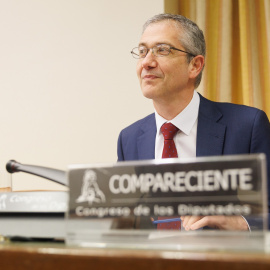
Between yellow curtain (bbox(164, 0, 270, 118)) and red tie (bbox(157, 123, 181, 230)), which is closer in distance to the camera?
red tie (bbox(157, 123, 181, 230))

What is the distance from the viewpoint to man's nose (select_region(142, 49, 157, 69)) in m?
1.52

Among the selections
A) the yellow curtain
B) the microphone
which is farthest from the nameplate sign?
the yellow curtain

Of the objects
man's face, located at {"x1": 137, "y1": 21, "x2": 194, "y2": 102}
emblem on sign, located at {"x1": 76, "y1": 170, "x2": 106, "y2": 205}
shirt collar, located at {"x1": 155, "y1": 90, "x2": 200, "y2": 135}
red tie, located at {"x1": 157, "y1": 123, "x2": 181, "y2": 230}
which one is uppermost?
man's face, located at {"x1": 137, "y1": 21, "x2": 194, "y2": 102}

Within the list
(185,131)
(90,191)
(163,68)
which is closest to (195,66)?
(163,68)

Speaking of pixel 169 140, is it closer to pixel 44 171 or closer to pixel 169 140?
pixel 169 140

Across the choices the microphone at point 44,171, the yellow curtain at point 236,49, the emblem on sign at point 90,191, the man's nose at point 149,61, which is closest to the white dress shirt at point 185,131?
the man's nose at point 149,61

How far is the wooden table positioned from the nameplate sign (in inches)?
2.6

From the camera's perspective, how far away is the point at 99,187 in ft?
1.55

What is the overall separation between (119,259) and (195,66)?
130 cm

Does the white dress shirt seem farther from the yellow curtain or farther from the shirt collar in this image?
the yellow curtain

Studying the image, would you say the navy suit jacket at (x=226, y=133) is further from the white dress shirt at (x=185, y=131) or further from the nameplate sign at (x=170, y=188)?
the nameplate sign at (x=170, y=188)

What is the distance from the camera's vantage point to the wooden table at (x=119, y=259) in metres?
0.35

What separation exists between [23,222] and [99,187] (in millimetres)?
146

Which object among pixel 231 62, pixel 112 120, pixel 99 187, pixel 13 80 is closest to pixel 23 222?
pixel 99 187
